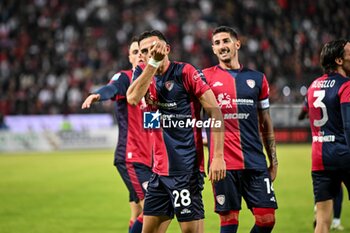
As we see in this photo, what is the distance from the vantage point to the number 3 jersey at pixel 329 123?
21.8 feet

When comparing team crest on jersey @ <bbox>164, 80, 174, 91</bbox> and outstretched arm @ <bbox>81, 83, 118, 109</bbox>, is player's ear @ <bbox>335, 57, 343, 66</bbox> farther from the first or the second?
outstretched arm @ <bbox>81, 83, 118, 109</bbox>

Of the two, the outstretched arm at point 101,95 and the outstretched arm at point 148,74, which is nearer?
the outstretched arm at point 148,74

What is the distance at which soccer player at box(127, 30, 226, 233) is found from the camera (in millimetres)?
5855

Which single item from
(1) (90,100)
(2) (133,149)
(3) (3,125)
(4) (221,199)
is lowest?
(3) (3,125)

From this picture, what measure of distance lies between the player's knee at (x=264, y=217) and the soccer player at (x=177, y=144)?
0.94 meters

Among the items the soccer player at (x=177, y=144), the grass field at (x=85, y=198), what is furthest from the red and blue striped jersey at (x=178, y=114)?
the grass field at (x=85, y=198)

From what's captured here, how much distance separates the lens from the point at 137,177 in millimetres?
7809

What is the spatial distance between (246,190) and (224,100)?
0.97 meters

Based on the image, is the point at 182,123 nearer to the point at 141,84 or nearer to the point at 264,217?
the point at 141,84

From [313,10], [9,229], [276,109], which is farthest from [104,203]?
[313,10]

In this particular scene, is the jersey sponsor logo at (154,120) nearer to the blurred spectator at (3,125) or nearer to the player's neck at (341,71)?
the player's neck at (341,71)

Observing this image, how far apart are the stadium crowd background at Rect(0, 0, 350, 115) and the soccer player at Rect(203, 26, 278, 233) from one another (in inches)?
647

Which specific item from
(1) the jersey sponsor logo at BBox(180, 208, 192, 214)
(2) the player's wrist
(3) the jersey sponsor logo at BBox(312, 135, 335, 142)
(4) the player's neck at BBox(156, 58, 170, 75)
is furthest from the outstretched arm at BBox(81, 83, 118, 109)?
(3) the jersey sponsor logo at BBox(312, 135, 335, 142)

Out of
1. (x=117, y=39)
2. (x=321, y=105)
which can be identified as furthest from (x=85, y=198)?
(x=117, y=39)
